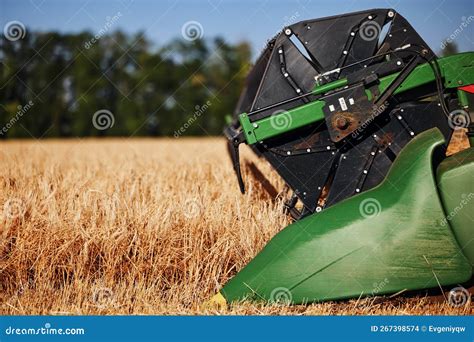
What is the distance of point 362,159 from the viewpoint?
4.60 m

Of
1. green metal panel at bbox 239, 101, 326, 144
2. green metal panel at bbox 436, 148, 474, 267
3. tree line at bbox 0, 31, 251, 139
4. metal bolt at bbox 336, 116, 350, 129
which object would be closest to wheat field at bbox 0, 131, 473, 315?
green metal panel at bbox 436, 148, 474, 267

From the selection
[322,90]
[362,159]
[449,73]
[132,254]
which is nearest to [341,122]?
[322,90]

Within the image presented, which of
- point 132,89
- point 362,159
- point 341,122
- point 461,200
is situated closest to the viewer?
point 461,200

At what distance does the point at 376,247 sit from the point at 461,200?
64 cm

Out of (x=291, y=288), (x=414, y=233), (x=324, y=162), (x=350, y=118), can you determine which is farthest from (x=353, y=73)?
(x=291, y=288)

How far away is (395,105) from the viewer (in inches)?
181

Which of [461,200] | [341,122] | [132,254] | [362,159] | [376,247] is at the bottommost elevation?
[132,254]

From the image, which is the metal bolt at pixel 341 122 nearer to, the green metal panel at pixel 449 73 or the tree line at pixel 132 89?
the green metal panel at pixel 449 73

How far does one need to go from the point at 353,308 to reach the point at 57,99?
2709 centimetres

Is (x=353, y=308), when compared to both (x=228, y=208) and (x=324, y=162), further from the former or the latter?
(x=228, y=208)

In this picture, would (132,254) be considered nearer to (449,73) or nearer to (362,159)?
(362,159)

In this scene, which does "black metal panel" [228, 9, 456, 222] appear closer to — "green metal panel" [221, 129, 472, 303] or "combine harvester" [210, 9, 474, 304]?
"combine harvester" [210, 9, 474, 304]

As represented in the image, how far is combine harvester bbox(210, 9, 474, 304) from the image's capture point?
394 cm

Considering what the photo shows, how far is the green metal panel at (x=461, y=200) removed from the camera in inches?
154
